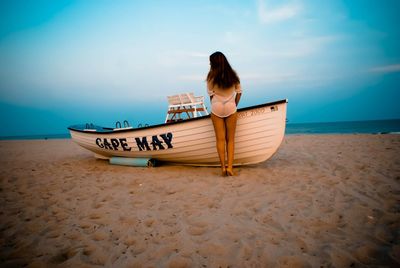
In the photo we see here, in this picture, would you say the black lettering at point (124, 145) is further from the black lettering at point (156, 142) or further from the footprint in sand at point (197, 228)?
the footprint in sand at point (197, 228)

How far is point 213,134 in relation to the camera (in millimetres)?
4148

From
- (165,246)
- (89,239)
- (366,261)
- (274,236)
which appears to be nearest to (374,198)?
(366,261)

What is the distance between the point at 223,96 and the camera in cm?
370

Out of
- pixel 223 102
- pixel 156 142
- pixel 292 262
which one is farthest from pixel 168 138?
pixel 292 262

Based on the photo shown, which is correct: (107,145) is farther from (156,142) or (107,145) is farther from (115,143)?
(156,142)

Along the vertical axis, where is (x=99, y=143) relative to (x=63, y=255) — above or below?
above

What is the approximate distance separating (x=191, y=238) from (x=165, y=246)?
0.26 meters

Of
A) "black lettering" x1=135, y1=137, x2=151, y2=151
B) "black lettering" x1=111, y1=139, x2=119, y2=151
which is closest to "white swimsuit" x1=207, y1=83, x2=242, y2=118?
"black lettering" x1=135, y1=137, x2=151, y2=151

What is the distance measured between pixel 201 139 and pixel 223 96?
1039mm

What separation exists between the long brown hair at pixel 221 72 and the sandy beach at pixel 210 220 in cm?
174

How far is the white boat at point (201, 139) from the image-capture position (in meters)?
3.85

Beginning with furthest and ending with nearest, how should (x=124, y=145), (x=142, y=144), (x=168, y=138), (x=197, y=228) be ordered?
(x=124, y=145), (x=142, y=144), (x=168, y=138), (x=197, y=228)

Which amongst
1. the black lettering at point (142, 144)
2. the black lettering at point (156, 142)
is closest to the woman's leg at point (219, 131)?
the black lettering at point (156, 142)

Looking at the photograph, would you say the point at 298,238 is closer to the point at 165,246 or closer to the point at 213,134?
the point at 165,246
